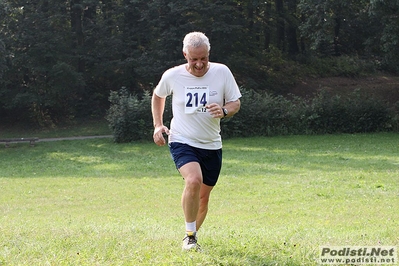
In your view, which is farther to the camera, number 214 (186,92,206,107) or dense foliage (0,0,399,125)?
dense foliage (0,0,399,125)

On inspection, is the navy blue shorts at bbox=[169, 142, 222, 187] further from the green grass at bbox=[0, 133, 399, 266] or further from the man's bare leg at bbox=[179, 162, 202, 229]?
the green grass at bbox=[0, 133, 399, 266]

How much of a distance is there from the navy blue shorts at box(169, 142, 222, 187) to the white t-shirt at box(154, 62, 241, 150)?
6 cm

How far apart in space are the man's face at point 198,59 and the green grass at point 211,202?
185 cm

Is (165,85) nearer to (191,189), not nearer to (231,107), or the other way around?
(231,107)

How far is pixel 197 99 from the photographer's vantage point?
6207mm

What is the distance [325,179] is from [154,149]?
1208cm

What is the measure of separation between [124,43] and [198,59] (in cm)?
3567

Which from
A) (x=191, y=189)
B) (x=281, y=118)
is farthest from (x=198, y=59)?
(x=281, y=118)

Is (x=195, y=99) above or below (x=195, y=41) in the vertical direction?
below

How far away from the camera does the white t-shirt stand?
622cm

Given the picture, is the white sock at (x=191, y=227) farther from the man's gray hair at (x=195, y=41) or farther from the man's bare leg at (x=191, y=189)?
the man's gray hair at (x=195, y=41)

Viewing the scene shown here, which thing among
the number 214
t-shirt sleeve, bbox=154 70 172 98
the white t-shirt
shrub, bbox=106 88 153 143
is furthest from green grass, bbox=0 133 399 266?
t-shirt sleeve, bbox=154 70 172 98

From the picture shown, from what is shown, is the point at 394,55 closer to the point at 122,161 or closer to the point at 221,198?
the point at 122,161

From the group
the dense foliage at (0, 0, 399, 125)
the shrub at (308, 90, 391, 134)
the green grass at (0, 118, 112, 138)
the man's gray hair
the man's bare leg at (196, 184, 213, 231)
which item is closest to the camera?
the man's gray hair
